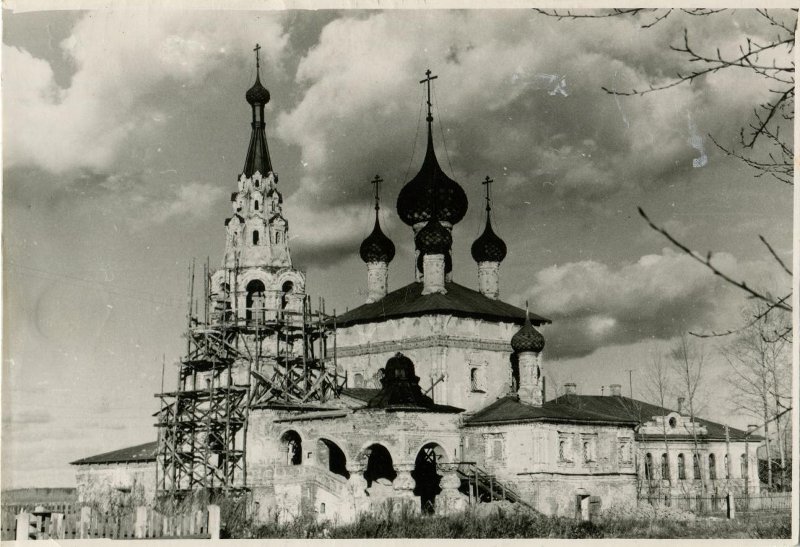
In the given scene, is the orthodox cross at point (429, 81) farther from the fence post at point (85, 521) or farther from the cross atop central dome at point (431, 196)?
the fence post at point (85, 521)

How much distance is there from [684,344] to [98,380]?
69.8ft

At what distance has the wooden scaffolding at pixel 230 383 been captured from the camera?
32000 mm

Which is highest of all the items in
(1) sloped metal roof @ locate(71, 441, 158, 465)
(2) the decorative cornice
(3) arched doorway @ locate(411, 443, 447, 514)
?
(2) the decorative cornice

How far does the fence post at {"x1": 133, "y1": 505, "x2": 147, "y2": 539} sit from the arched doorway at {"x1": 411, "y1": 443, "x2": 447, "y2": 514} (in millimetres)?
14715

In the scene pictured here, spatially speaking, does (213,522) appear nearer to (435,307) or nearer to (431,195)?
(435,307)

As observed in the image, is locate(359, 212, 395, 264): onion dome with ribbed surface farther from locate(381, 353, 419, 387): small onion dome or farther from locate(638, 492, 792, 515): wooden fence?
locate(638, 492, 792, 515): wooden fence

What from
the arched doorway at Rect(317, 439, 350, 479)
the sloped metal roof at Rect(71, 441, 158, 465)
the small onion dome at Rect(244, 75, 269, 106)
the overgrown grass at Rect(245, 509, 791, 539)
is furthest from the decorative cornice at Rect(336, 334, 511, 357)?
the small onion dome at Rect(244, 75, 269, 106)

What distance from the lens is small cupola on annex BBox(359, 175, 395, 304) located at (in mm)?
40656

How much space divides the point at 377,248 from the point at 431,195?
3.39 metres

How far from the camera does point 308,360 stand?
34.9 metres

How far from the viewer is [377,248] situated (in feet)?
134

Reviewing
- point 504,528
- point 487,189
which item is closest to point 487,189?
point 487,189

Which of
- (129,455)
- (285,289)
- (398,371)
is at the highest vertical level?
(285,289)

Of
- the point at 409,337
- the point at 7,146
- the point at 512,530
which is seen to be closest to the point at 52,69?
the point at 7,146
